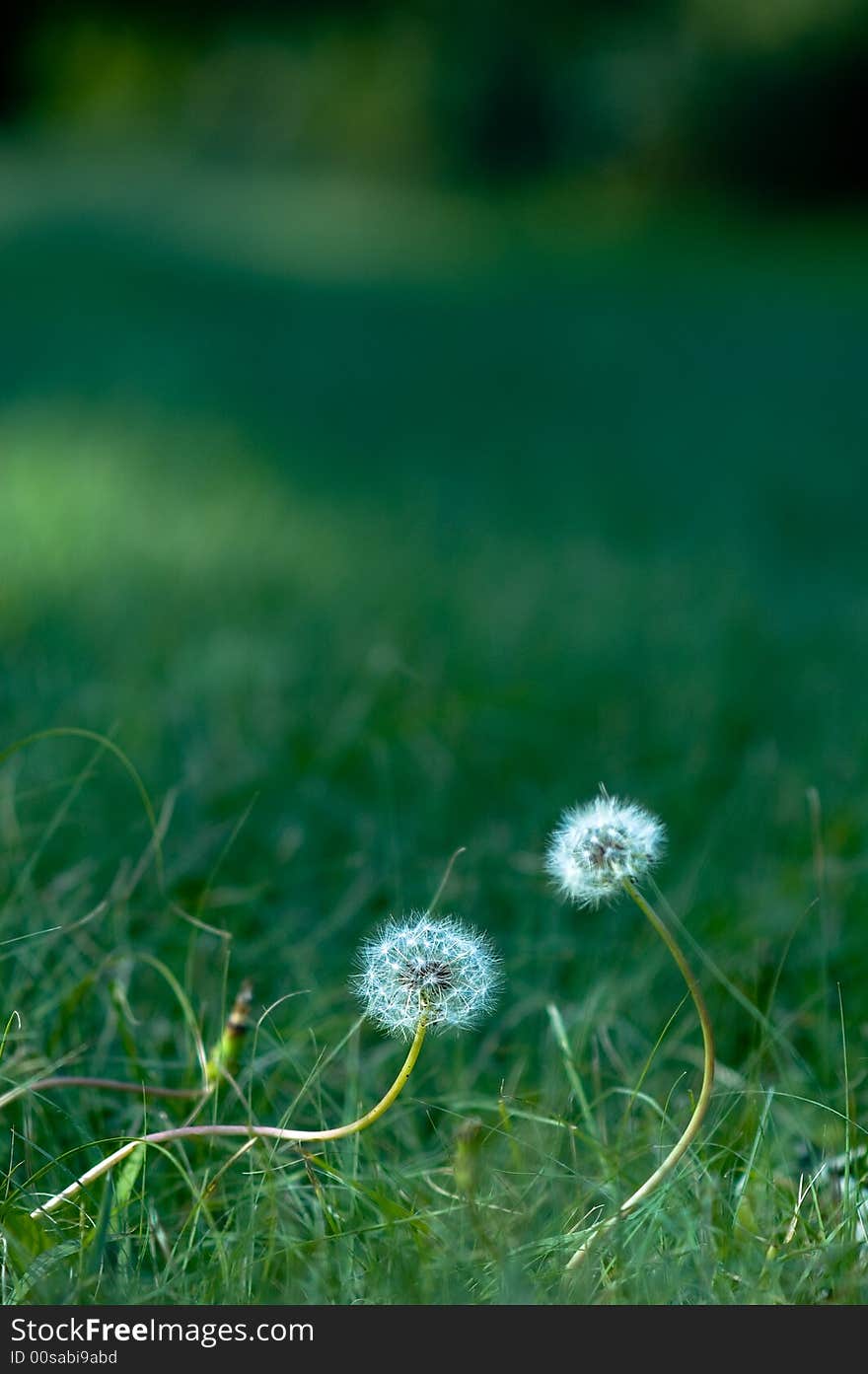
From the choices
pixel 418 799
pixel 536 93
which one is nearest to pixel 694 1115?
pixel 418 799

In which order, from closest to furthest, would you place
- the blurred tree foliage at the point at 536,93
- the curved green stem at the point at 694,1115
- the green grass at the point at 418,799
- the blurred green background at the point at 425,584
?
1. the curved green stem at the point at 694,1115
2. the green grass at the point at 418,799
3. the blurred green background at the point at 425,584
4. the blurred tree foliage at the point at 536,93

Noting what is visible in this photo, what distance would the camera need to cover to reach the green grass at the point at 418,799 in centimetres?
111

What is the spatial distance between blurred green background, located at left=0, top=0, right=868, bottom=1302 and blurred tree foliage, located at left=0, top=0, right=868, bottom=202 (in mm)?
5644

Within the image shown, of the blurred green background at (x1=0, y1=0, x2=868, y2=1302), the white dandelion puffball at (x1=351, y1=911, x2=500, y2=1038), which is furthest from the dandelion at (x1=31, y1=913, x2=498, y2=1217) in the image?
the blurred green background at (x1=0, y1=0, x2=868, y2=1302)

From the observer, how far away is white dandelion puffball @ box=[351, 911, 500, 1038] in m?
0.99

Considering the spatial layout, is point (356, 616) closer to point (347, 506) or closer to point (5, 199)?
point (347, 506)

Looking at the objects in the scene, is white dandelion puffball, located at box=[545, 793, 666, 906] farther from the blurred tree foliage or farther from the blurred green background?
the blurred tree foliage

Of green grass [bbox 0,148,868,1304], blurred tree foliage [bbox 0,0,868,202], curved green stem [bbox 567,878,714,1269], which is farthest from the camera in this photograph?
blurred tree foliage [bbox 0,0,868,202]

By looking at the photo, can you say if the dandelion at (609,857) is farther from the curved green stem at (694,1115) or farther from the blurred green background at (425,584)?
the blurred green background at (425,584)

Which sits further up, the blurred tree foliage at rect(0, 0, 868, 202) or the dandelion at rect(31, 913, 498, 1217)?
the blurred tree foliage at rect(0, 0, 868, 202)

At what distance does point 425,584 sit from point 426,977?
233 cm

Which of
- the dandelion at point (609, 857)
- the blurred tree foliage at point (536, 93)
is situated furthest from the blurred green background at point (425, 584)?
the blurred tree foliage at point (536, 93)

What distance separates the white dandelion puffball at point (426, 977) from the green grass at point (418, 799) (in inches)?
3.6
